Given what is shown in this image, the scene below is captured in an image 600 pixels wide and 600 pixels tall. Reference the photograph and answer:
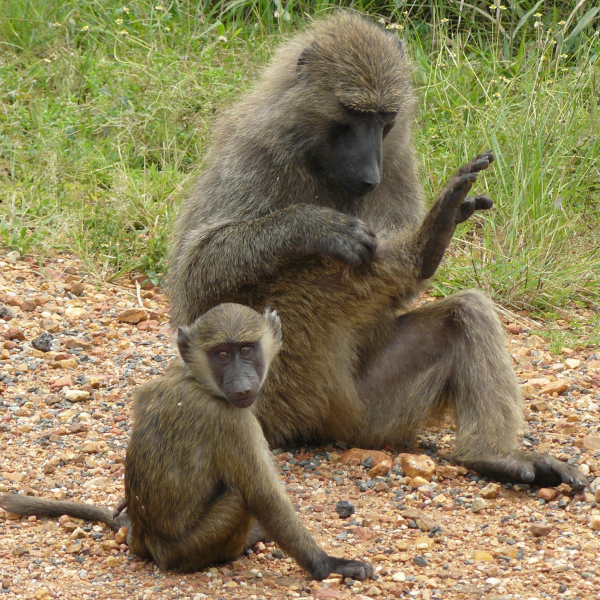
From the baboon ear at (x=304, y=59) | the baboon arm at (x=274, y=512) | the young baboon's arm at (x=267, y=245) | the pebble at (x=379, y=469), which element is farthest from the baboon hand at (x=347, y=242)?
the baboon arm at (x=274, y=512)

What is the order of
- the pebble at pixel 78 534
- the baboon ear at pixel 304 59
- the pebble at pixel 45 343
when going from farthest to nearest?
the pebble at pixel 45 343, the baboon ear at pixel 304 59, the pebble at pixel 78 534

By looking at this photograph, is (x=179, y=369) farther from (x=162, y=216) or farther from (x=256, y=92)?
(x=162, y=216)

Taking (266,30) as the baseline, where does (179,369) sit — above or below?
below

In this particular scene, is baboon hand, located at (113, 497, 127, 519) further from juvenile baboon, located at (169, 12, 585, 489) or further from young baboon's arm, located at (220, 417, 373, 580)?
juvenile baboon, located at (169, 12, 585, 489)

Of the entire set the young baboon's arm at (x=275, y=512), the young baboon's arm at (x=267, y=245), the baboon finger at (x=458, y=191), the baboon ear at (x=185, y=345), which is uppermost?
the baboon finger at (x=458, y=191)

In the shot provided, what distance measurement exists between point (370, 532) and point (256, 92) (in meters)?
2.07

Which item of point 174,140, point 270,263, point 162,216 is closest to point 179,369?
point 270,263

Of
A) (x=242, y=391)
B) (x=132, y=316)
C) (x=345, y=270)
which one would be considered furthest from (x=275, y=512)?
(x=132, y=316)

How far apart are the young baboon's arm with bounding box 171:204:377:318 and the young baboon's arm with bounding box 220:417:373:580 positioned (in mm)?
967

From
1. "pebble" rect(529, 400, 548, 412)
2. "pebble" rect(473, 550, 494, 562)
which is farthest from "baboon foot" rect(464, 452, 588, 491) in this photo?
"pebble" rect(529, 400, 548, 412)

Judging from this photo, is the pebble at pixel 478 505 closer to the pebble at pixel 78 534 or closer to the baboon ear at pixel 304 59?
the pebble at pixel 78 534

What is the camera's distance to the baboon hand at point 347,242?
12.5 feet

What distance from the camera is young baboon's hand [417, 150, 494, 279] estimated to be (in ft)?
12.4

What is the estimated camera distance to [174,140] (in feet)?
22.5
